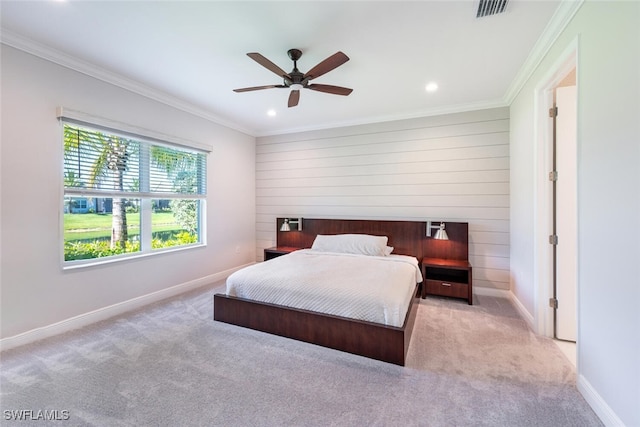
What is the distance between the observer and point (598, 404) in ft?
5.18

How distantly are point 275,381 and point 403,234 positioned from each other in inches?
112

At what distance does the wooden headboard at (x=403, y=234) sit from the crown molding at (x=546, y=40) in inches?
71.8

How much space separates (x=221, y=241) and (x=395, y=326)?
3.36 m

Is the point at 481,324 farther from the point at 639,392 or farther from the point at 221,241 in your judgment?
the point at 221,241

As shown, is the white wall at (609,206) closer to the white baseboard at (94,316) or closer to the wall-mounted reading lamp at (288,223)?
the wall-mounted reading lamp at (288,223)

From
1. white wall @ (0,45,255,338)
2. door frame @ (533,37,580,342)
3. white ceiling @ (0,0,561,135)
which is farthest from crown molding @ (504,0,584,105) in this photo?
white wall @ (0,45,255,338)

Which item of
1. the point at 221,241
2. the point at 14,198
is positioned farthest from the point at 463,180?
the point at 14,198

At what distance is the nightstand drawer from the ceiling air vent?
113 inches

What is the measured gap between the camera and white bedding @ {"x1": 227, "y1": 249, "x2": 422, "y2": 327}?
2.25 metres

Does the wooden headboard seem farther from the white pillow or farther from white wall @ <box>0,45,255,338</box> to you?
white wall @ <box>0,45,255,338</box>

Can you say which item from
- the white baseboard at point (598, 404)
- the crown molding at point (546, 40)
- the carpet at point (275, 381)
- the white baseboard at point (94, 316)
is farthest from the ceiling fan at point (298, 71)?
the white baseboard at point (94, 316)

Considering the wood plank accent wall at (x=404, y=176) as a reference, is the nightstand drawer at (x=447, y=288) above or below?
below

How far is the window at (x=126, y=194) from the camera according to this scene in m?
2.78

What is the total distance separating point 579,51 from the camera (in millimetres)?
1799
